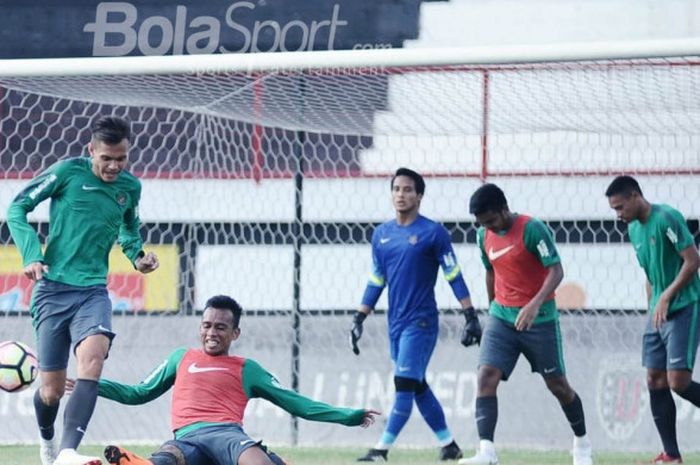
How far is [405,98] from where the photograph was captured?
383 inches

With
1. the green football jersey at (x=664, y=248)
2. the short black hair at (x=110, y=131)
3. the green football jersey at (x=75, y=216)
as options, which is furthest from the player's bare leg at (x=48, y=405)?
the green football jersey at (x=664, y=248)

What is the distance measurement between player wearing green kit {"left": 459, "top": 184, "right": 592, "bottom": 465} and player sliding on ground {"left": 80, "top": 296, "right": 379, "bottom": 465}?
1.99 meters

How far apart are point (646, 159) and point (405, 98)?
5.91 ft

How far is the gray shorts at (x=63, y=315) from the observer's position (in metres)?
7.06

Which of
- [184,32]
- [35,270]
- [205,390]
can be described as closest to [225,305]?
[205,390]

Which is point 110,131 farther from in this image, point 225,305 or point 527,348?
point 527,348

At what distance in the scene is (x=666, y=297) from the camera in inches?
330

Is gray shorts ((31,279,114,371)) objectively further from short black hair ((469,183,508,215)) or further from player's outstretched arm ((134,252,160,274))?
short black hair ((469,183,508,215))

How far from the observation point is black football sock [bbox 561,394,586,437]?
847 centimetres

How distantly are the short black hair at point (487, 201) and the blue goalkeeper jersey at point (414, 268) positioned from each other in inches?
32.9

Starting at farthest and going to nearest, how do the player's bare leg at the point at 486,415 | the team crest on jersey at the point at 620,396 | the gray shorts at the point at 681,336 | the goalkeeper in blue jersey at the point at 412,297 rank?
Answer: the team crest on jersey at the point at 620,396 < the goalkeeper in blue jersey at the point at 412,297 < the gray shorts at the point at 681,336 < the player's bare leg at the point at 486,415

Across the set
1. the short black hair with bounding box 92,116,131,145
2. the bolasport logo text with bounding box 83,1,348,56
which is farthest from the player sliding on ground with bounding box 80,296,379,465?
the bolasport logo text with bounding box 83,1,348,56

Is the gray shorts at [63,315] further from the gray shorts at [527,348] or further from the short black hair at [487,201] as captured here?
the gray shorts at [527,348]

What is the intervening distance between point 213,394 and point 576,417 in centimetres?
259
